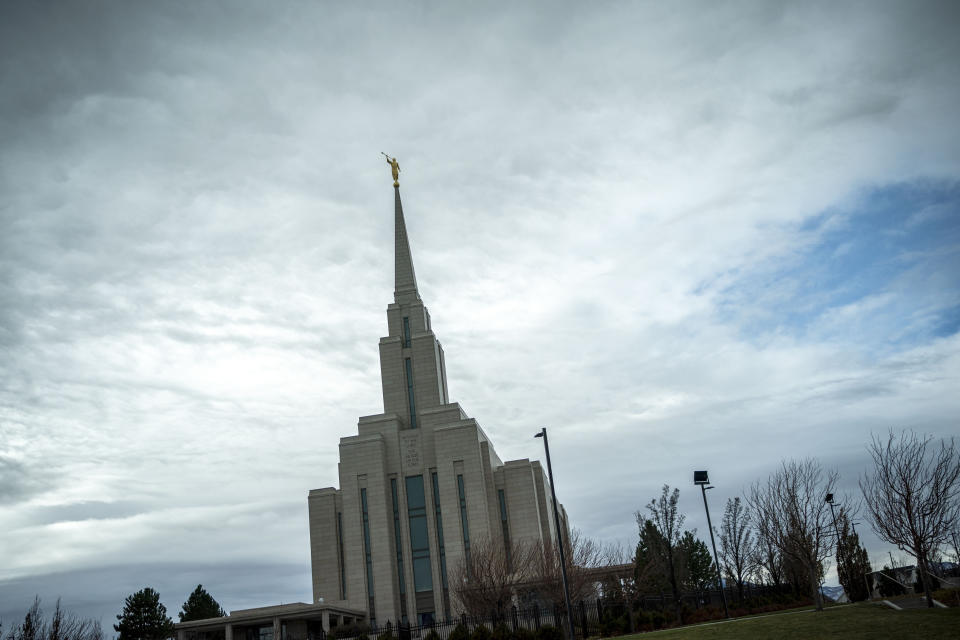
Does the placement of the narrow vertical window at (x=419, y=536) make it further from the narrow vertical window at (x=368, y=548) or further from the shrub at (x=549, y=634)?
the shrub at (x=549, y=634)

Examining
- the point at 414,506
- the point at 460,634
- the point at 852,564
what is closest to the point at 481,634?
the point at 460,634

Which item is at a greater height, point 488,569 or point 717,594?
point 488,569

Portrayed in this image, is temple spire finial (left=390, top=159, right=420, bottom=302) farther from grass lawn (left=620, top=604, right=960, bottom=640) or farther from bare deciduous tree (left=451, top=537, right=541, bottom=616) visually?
grass lawn (left=620, top=604, right=960, bottom=640)

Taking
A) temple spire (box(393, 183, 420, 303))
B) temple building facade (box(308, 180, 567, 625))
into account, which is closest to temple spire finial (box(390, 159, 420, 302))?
temple spire (box(393, 183, 420, 303))

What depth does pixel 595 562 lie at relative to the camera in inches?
2146

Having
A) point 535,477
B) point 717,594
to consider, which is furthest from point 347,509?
point 717,594

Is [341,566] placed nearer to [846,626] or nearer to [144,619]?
[144,619]

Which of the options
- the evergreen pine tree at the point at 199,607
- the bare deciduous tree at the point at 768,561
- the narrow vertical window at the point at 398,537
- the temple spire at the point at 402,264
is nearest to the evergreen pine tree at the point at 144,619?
the evergreen pine tree at the point at 199,607

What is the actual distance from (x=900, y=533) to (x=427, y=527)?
43.5m

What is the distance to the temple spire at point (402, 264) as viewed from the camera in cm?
7906

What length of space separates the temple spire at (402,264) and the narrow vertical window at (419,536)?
19629mm

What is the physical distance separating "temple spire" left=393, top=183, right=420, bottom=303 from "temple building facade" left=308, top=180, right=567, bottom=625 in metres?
6.92

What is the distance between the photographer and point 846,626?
26812 mm

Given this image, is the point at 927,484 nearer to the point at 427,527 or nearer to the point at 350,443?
the point at 427,527
